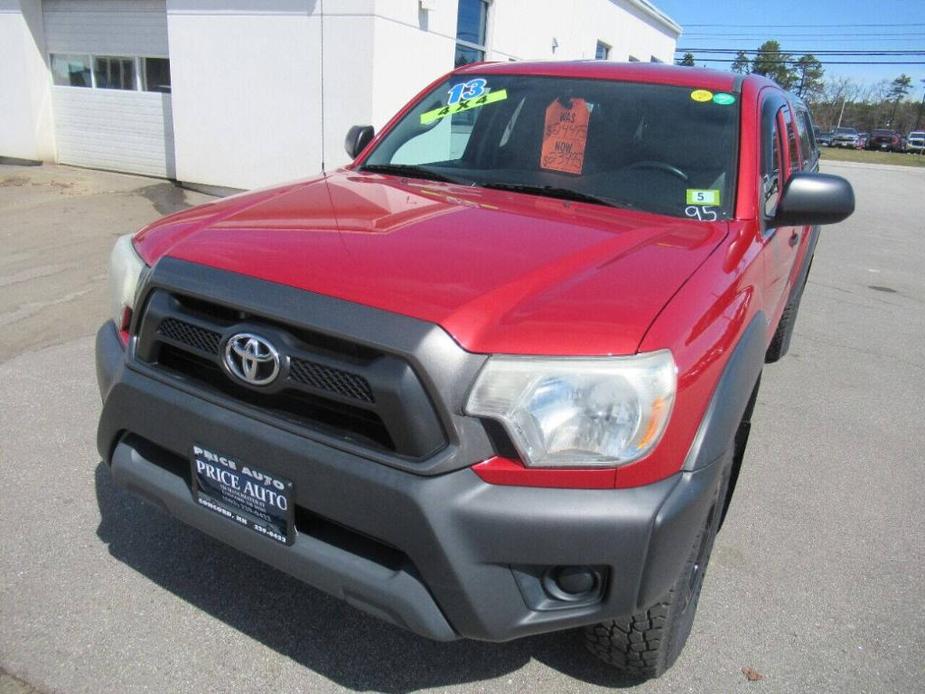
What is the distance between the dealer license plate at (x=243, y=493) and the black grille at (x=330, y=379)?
265 millimetres

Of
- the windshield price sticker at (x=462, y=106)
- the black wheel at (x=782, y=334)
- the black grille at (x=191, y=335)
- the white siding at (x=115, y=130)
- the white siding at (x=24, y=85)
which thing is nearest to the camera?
the black grille at (x=191, y=335)

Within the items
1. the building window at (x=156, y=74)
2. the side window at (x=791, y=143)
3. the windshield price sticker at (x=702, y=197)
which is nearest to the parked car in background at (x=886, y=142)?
the building window at (x=156, y=74)

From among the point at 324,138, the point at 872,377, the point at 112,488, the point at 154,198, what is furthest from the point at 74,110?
the point at 872,377

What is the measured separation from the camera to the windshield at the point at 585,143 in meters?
2.87

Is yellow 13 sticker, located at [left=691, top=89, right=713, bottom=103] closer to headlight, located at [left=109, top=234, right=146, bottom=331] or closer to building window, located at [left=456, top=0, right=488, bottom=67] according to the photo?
headlight, located at [left=109, top=234, right=146, bottom=331]

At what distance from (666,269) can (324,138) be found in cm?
846

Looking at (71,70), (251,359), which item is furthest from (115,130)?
(251,359)

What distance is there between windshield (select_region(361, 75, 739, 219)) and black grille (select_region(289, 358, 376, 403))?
1.39 meters

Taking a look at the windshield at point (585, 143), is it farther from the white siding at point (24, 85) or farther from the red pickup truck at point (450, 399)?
the white siding at point (24, 85)

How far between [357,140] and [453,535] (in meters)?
2.68

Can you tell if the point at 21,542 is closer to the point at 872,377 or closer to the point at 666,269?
the point at 666,269

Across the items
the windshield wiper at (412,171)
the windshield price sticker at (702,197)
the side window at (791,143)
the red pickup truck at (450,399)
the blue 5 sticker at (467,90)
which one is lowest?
the red pickup truck at (450,399)

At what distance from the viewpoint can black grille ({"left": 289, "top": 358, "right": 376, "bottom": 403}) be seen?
1821 millimetres

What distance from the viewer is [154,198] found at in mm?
10422
